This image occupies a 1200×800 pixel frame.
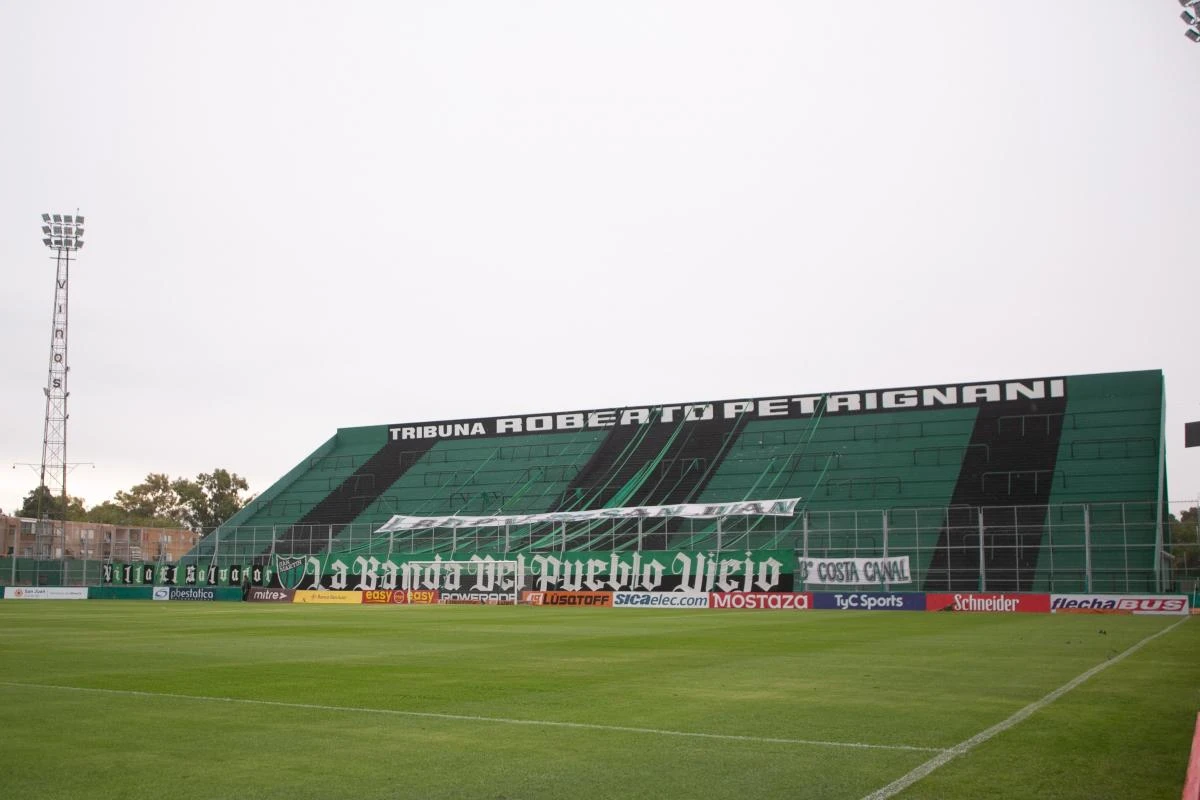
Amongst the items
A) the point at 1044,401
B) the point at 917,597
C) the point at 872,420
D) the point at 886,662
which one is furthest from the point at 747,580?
the point at 886,662

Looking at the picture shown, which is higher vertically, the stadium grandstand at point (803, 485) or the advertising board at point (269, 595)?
the stadium grandstand at point (803, 485)

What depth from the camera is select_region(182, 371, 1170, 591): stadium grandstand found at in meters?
43.9

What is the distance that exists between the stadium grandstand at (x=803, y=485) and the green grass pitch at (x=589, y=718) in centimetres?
2278

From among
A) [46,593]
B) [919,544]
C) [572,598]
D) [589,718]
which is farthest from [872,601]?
[46,593]

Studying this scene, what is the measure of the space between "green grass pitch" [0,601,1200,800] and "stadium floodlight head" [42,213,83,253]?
1702 inches

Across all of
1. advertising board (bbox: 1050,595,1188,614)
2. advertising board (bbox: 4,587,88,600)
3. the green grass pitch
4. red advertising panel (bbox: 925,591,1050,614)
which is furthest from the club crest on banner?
advertising board (bbox: 1050,595,1188,614)

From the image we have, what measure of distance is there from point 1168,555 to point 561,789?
38.3m

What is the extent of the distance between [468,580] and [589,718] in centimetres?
3894

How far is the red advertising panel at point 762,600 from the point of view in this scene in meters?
41.8

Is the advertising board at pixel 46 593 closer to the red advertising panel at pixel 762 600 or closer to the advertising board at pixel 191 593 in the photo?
the advertising board at pixel 191 593

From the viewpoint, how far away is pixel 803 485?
5328 cm

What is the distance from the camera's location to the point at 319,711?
11.5 m

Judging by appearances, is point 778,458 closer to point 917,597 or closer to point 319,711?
point 917,597

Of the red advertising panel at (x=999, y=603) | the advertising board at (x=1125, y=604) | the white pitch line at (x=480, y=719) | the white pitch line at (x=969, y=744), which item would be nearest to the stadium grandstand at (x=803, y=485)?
the advertising board at (x=1125, y=604)
